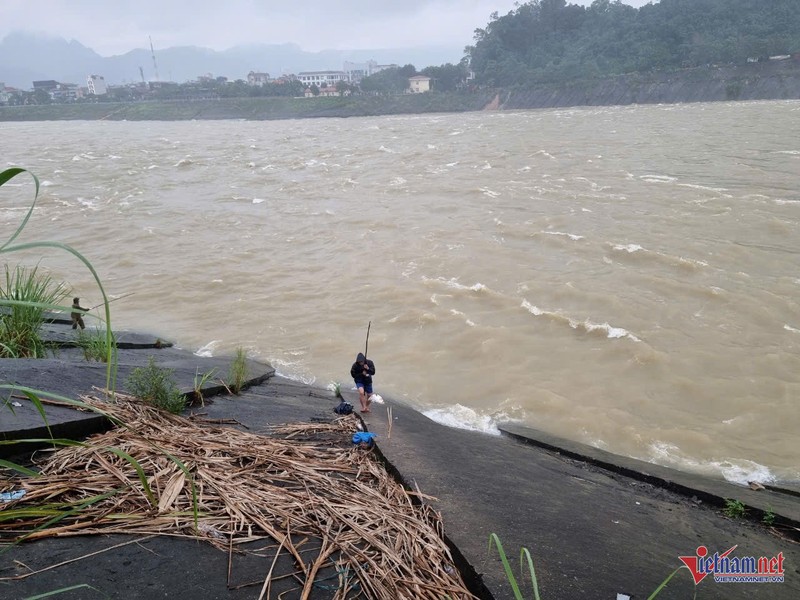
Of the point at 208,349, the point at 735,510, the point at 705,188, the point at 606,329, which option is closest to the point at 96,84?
the point at 705,188

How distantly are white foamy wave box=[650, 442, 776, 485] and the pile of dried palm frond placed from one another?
13.2 feet

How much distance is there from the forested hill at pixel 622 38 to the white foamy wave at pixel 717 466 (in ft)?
240

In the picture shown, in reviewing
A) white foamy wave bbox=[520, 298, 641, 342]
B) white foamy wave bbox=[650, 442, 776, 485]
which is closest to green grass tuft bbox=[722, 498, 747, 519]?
white foamy wave bbox=[650, 442, 776, 485]

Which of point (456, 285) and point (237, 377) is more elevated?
point (237, 377)

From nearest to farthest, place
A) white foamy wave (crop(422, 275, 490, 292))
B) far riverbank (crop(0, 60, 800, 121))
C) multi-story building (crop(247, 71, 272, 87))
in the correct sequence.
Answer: white foamy wave (crop(422, 275, 490, 292)) → far riverbank (crop(0, 60, 800, 121)) → multi-story building (crop(247, 71, 272, 87))

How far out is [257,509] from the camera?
2.35 metres

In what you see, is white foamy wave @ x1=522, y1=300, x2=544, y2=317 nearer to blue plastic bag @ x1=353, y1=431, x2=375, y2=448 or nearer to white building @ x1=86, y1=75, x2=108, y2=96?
blue plastic bag @ x1=353, y1=431, x2=375, y2=448

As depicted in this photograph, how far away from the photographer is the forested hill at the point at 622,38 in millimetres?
67875

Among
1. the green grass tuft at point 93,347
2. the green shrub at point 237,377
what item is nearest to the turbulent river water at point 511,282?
the green shrub at point 237,377

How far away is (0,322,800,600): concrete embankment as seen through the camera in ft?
6.51

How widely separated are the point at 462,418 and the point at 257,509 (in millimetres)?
4521

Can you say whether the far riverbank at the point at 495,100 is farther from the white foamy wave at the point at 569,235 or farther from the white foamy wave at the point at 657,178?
the white foamy wave at the point at 569,235

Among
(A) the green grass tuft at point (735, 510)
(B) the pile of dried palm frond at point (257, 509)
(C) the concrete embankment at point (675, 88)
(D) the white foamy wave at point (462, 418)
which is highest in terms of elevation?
(C) the concrete embankment at point (675, 88)

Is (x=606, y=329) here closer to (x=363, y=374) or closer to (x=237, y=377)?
(x=363, y=374)
